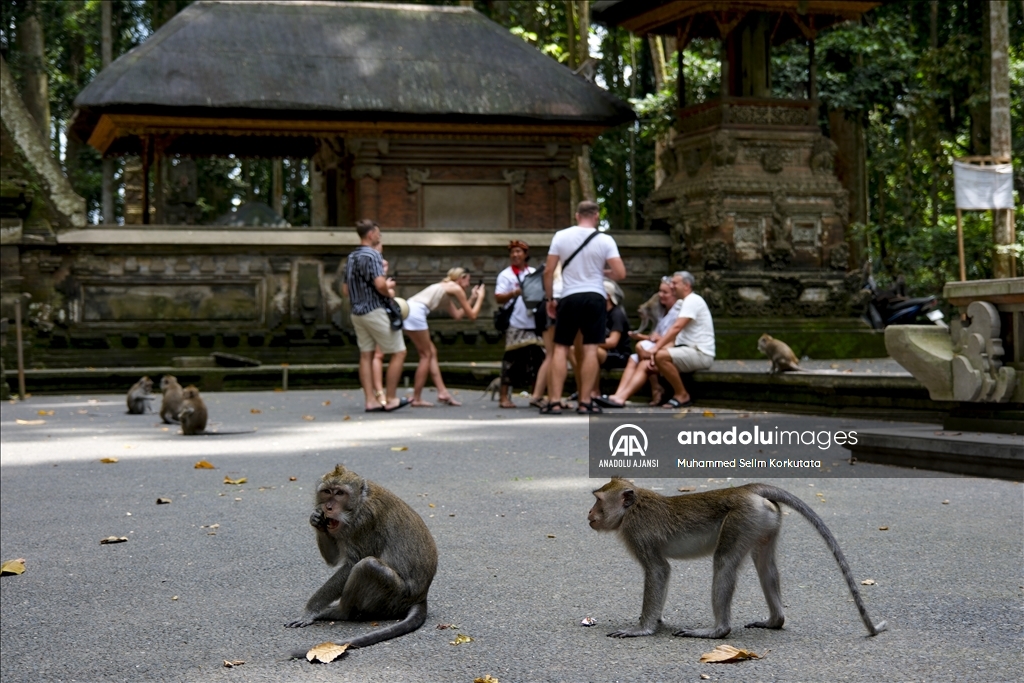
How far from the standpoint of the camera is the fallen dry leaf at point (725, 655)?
4270 mm

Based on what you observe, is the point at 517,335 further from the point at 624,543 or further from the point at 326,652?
the point at 326,652

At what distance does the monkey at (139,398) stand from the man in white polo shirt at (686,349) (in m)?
5.46

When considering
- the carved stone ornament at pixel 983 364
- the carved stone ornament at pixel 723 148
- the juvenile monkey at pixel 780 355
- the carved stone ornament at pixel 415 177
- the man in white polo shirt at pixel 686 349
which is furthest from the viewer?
the carved stone ornament at pixel 415 177

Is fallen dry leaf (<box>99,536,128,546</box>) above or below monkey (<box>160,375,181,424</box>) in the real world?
below

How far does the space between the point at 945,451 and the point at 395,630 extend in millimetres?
4850

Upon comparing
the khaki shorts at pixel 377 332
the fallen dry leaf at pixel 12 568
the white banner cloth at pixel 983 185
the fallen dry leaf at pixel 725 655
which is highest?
the white banner cloth at pixel 983 185

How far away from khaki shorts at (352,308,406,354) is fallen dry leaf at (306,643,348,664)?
9.15 metres

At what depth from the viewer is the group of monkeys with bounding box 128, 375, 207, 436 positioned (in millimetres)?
12180

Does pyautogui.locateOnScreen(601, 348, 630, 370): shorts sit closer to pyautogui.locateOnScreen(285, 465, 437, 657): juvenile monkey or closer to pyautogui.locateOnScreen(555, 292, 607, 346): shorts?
pyautogui.locateOnScreen(555, 292, 607, 346): shorts

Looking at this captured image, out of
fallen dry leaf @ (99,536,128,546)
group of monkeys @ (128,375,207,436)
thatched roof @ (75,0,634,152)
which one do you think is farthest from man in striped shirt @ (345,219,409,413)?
thatched roof @ (75,0,634,152)

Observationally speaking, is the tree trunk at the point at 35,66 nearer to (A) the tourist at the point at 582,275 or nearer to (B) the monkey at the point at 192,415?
(B) the monkey at the point at 192,415

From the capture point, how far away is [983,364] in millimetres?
8875

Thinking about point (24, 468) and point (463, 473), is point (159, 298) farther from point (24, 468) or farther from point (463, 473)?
point (463, 473)

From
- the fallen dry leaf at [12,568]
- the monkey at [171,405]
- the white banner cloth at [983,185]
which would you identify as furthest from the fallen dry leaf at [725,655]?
the white banner cloth at [983,185]
